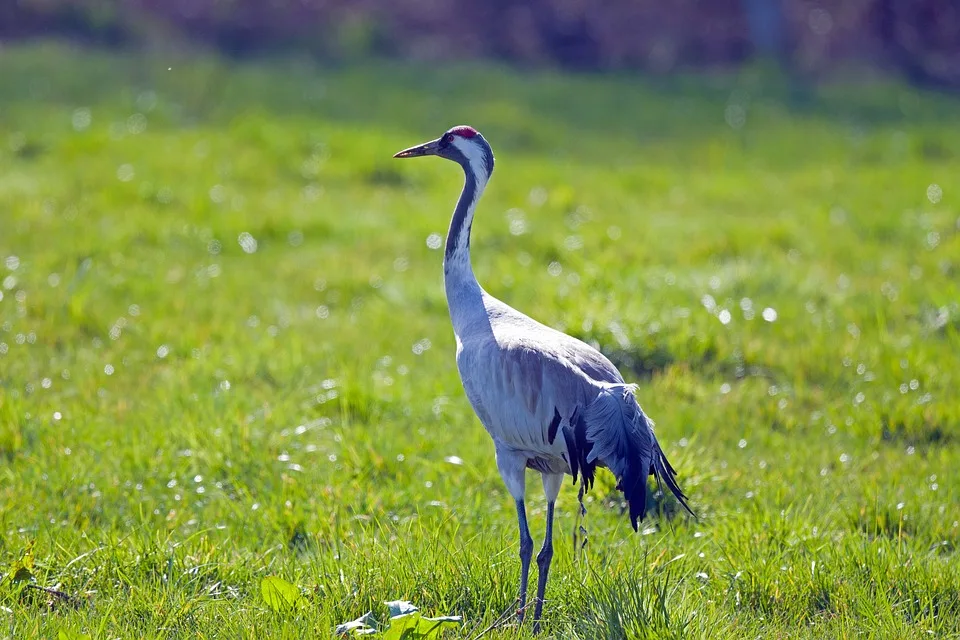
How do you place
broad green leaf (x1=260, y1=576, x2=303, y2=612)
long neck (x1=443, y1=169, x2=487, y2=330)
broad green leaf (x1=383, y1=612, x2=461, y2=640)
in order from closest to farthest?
broad green leaf (x1=383, y1=612, x2=461, y2=640)
broad green leaf (x1=260, y1=576, x2=303, y2=612)
long neck (x1=443, y1=169, x2=487, y2=330)

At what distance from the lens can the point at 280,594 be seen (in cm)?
Answer: 357

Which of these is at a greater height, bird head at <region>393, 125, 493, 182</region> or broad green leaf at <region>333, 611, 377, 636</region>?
bird head at <region>393, 125, 493, 182</region>

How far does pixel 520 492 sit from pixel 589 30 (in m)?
15.0

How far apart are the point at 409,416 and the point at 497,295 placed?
1.94m

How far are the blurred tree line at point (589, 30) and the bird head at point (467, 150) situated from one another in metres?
12.2

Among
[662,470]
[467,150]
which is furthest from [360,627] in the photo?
[467,150]

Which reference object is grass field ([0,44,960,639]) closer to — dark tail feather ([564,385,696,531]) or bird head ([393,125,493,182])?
dark tail feather ([564,385,696,531])

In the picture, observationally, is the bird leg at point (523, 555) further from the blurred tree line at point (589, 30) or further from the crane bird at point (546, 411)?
the blurred tree line at point (589, 30)

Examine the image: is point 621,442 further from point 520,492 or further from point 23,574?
point 23,574

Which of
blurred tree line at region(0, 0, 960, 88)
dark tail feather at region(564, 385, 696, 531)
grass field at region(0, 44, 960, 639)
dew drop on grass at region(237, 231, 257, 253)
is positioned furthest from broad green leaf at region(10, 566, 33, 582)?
blurred tree line at region(0, 0, 960, 88)

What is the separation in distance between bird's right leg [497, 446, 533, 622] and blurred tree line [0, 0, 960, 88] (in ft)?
42.9

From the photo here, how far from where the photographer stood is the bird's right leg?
12.5ft

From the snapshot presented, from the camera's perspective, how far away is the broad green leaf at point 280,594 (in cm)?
355

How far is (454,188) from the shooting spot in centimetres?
1002
